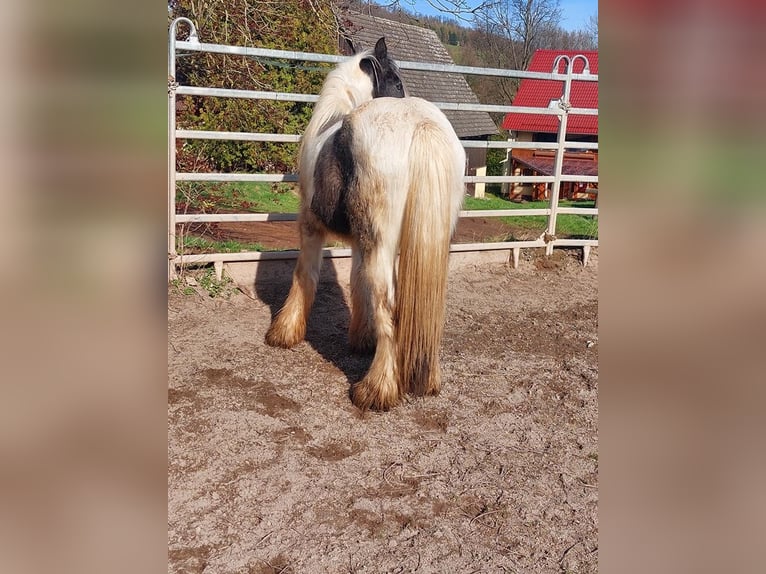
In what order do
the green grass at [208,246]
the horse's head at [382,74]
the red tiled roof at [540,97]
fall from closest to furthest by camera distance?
1. the horse's head at [382,74]
2. the green grass at [208,246]
3. the red tiled roof at [540,97]

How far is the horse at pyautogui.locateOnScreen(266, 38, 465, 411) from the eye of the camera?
9.74 ft

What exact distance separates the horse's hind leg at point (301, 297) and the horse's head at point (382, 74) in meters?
1.02

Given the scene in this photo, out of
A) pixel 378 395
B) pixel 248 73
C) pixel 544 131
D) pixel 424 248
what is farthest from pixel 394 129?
pixel 544 131

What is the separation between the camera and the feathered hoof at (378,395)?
127 inches

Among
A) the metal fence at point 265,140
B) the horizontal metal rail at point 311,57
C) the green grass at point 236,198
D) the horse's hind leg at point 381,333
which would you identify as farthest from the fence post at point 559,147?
the horse's hind leg at point 381,333

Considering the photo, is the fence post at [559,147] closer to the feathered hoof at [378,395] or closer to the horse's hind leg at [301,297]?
the horse's hind leg at [301,297]

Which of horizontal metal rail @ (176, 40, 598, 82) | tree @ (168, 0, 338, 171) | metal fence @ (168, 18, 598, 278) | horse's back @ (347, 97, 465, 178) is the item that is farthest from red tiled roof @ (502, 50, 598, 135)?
horse's back @ (347, 97, 465, 178)

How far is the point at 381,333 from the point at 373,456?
2.24 ft

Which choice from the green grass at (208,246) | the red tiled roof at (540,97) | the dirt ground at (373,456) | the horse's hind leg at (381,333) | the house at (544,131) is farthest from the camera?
the red tiled roof at (540,97)

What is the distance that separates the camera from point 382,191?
3.04 metres

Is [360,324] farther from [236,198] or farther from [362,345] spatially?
[236,198]
